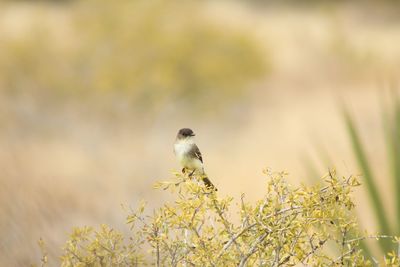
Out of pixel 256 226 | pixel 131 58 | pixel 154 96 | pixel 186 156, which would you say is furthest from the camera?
pixel 131 58

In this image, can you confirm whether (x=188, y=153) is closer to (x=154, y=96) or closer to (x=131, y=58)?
(x=154, y=96)

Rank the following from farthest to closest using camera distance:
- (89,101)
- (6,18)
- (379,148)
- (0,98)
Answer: (6,18)
(89,101)
(0,98)
(379,148)

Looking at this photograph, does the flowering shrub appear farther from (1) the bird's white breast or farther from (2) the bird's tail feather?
(1) the bird's white breast

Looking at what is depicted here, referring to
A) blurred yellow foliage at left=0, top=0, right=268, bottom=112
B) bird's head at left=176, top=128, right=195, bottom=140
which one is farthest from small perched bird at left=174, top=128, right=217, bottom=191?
blurred yellow foliage at left=0, top=0, right=268, bottom=112

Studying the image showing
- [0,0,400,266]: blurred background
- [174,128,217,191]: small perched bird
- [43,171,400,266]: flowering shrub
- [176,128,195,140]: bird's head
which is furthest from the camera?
[0,0,400,266]: blurred background

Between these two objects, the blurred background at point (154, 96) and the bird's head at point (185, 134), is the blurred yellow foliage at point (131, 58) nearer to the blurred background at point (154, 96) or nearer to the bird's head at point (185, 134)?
the blurred background at point (154, 96)

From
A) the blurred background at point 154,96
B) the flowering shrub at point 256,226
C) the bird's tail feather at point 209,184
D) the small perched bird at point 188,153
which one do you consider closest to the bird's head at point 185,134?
the small perched bird at point 188,153

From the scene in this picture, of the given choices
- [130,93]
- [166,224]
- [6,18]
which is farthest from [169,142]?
[166,224]

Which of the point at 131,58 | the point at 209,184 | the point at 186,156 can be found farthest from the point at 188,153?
the point at 131,58

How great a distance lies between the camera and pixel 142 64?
2058 cm

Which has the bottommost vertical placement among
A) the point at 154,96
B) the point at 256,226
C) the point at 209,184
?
the point at 256,226

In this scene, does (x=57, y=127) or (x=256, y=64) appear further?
(x=256, y=64)

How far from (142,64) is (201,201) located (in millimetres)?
17633

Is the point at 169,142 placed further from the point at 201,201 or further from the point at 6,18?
the point at 201,201
